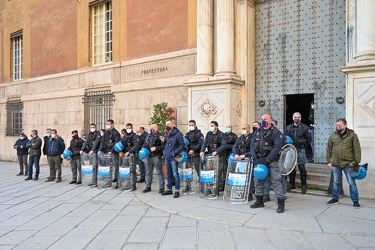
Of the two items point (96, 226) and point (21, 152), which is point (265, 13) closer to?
point (96, 226)

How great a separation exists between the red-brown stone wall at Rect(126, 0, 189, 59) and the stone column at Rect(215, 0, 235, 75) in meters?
1.61

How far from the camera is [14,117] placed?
19516mm

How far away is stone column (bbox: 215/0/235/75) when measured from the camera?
10.4m

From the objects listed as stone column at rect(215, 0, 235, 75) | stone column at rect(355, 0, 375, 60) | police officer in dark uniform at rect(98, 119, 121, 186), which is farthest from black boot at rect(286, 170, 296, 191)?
police officer in dark uniform at rect(98, 119, 121, 186)

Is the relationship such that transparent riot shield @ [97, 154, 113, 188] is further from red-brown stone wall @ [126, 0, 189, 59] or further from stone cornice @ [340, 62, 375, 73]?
stone cornice @ [340, 62, 375, 73]

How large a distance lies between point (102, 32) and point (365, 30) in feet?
36.2

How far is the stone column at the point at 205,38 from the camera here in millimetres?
10828

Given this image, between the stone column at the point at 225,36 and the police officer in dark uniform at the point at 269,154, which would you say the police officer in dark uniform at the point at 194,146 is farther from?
the stone column at the point at 225,36

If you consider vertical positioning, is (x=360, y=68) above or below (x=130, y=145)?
above

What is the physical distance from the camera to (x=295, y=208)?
22.3 ft

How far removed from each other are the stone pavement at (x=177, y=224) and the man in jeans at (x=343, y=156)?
1.05 feet

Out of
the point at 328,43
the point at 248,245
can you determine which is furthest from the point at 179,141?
the point at 328,43

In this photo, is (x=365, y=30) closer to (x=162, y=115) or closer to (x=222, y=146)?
(x=222, y=146)

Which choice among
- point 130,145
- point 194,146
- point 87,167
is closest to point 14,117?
point 87,167
